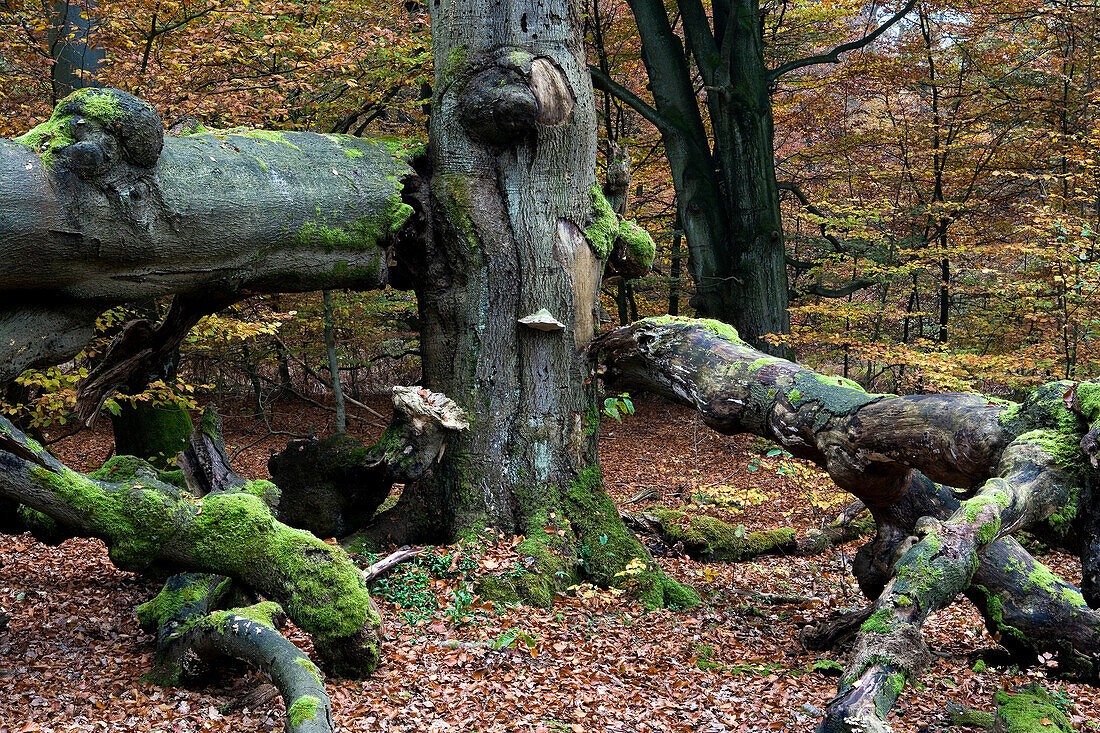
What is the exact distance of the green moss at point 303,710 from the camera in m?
3.61

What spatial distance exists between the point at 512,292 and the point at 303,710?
3.82 metres

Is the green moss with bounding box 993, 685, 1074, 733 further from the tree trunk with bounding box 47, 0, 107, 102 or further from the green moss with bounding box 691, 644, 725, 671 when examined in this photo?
the tree trunk with bounding box 47, 0, 107, 102

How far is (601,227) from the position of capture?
7078mm

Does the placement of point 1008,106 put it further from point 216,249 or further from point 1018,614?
point 216,249

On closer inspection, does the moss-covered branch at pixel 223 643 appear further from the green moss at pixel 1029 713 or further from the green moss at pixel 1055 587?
the green moss at pixel 1055 587

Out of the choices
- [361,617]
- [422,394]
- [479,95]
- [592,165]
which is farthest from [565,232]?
[361,617]

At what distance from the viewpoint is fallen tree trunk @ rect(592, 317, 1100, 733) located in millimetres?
3219

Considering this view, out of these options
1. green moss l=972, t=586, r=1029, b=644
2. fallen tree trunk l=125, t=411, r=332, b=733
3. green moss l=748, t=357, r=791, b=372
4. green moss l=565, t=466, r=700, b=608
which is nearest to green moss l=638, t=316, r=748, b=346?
green moss l=748, t=357, r=791, b=372

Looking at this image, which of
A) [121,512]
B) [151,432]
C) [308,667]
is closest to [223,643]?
[308,667]

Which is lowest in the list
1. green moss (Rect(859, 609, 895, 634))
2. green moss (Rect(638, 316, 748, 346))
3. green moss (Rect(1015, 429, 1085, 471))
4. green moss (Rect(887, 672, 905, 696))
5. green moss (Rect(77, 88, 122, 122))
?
green moss (Rect(887, 672, 905, 696))

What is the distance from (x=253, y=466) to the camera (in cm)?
1361

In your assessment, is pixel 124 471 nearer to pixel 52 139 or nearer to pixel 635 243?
pixel 52 139

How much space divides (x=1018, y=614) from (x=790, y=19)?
47.0 ft

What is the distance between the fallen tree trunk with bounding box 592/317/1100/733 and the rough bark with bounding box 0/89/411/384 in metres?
2.32
